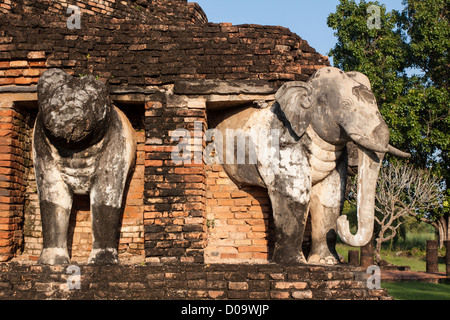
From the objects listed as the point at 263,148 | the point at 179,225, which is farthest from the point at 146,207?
the point at 263,148

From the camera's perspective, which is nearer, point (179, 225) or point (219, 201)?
point (179, 225)

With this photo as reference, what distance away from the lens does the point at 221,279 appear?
589 cm

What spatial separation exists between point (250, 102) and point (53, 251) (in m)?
2.95

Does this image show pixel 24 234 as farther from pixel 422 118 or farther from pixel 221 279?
pixel 422 118

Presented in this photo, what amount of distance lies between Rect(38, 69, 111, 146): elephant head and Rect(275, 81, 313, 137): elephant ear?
6.59 feet

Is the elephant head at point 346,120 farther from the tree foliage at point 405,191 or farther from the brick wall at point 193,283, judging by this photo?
the tree foliage at point 405,191

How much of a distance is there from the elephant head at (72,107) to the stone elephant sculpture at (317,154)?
1.84 meters

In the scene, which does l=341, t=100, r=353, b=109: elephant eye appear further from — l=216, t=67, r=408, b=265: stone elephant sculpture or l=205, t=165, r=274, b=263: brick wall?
l=205, t=165, r=274, b=263: brick wall

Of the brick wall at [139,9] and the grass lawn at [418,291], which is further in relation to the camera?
the grass lawn at [418,291]

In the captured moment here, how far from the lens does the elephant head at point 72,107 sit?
572 cm

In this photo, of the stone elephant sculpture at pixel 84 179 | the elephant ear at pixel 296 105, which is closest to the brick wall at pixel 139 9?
the stone elephant sculpture at pixel 84 179

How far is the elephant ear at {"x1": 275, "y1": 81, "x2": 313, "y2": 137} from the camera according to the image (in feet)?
20.1

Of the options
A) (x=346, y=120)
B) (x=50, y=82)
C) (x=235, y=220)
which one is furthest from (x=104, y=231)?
(x=346, y=120)

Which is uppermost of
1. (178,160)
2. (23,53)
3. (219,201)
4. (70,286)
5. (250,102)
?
(23,53)
